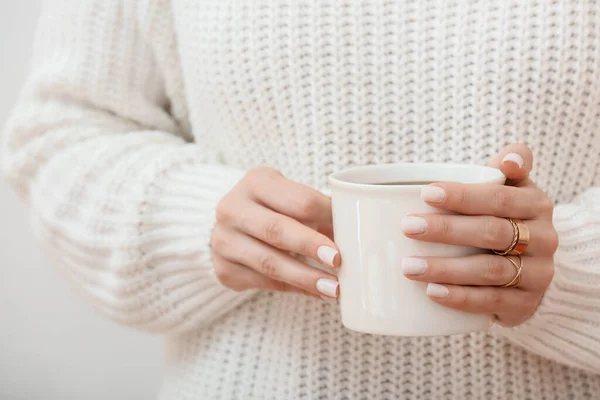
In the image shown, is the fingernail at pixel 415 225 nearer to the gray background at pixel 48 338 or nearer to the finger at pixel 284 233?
the finger at pixel 284 233

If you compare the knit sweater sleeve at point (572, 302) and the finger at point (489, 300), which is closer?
the finger at point (489, 300)

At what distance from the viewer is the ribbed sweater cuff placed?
2.15 feet

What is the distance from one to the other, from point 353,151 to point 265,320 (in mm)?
213

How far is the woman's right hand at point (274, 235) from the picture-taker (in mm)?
498

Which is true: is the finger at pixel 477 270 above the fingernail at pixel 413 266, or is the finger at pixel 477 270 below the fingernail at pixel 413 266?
below

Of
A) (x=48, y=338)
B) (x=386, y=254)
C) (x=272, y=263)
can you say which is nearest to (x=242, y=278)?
(x=272, y=263)

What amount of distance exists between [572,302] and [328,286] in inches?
9.7

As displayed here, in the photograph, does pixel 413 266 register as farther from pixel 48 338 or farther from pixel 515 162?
pixel 48 338

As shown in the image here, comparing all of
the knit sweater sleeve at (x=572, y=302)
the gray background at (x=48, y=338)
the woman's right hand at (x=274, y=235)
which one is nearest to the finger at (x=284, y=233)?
the woman's right hand at (x=274, y=235)

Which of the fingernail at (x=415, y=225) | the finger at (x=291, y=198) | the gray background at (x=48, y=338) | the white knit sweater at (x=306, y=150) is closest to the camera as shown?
the fingernail at (x=415, y=225)

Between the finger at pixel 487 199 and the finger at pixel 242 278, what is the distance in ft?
0.68

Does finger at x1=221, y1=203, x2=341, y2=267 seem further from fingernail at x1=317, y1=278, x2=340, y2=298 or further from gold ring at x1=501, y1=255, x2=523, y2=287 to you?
gold ring at x1=501, y1=255, x2=523, y2=287

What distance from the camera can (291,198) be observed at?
1.70 feet

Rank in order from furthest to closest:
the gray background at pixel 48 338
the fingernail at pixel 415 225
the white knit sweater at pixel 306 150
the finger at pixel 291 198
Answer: the gray background at pixel 48 338 → the white knit sweater at pixel 306 150 → the finger at pixel 291 198 → the fingernail at pixel 415 225
